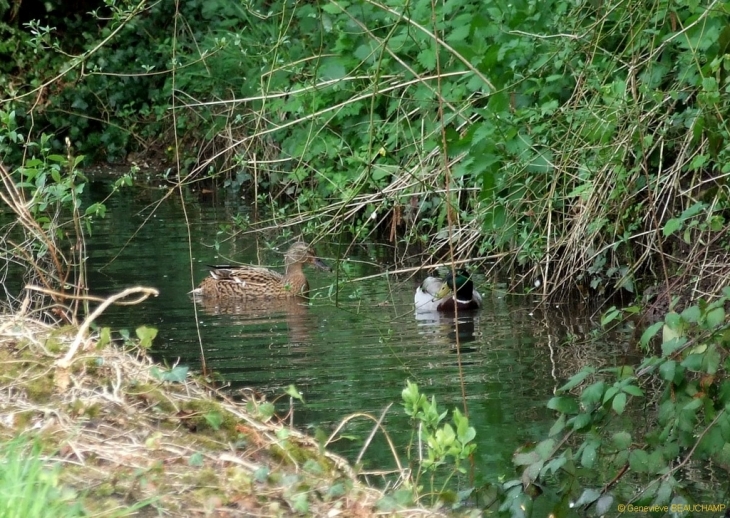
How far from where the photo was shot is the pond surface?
255 inches

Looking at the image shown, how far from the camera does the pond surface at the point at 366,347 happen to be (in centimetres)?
648

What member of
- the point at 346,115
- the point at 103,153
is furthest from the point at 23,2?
the point at 346,115

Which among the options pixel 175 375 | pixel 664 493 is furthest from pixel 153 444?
pixel 664 493

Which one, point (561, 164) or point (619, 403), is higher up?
point (561, 164)

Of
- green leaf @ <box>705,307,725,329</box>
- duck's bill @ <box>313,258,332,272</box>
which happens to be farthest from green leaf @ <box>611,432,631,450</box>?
duck's bill @ <box>313,258,332,272</box>

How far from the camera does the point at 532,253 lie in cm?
876

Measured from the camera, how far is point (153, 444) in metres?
3.53

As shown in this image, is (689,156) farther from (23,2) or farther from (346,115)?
(23,2)

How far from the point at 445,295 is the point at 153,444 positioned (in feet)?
22.3

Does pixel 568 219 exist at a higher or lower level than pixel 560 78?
lower

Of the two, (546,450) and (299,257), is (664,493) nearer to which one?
(546,450)

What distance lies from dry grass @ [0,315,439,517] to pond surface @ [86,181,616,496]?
2.84 feet

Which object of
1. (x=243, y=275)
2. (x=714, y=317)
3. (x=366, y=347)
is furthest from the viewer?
(x=243, y=275)

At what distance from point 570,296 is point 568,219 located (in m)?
0.79
